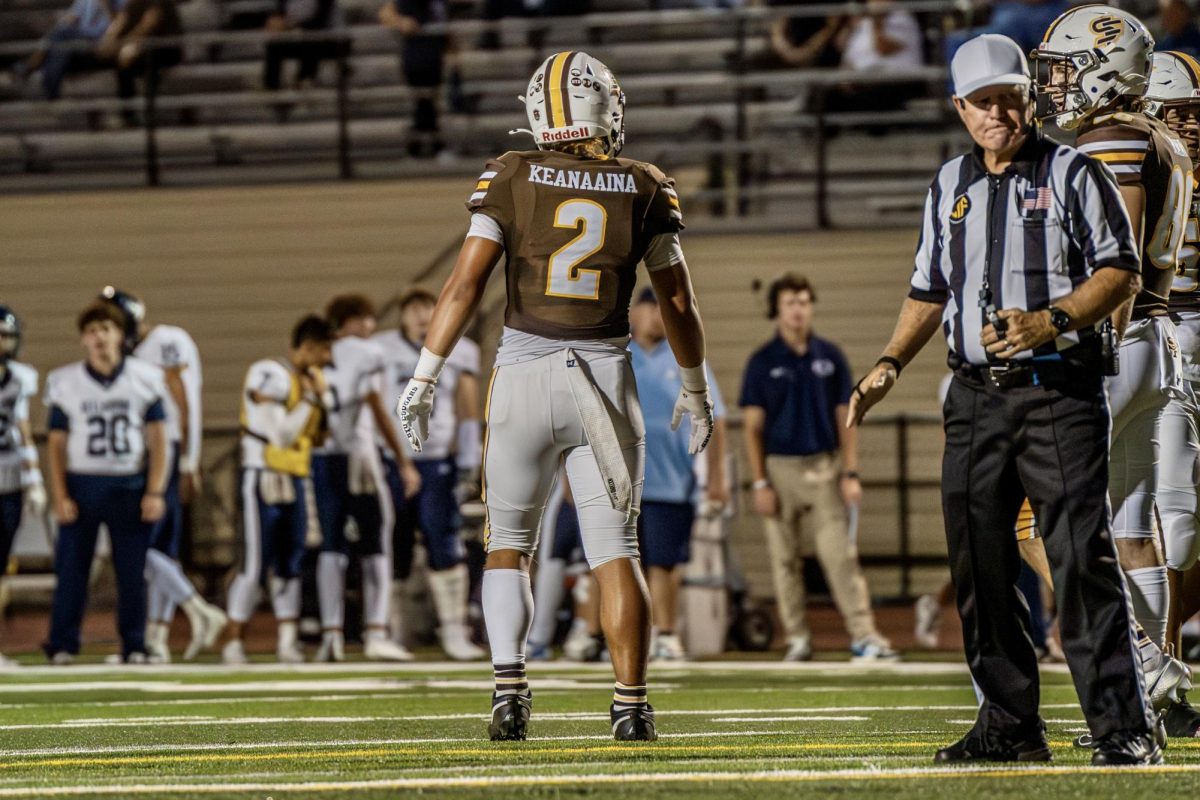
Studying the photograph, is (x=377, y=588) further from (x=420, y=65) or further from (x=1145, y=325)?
(x=420, y=65)

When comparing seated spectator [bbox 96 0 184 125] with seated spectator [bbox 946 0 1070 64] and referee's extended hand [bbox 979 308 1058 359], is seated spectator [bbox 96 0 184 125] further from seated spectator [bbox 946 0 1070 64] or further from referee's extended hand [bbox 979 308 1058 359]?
referee's extended hand [bbox 979 308 1058 359]

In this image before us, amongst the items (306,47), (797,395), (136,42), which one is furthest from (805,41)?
(797,395)

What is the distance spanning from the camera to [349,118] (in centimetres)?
1850

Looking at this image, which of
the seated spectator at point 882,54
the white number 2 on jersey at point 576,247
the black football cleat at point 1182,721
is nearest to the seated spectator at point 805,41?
the seated spectator at point 882,54

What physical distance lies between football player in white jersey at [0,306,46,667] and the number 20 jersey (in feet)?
1.27

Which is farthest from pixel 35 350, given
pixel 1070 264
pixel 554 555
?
pixel 1070 264

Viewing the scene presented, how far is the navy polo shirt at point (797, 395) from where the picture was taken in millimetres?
11211

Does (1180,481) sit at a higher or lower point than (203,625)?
higher

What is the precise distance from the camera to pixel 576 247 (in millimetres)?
5984

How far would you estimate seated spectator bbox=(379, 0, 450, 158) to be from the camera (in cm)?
1742

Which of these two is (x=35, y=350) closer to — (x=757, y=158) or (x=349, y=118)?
(x=349, y=118)

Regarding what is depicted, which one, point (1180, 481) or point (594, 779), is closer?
point (594, 779)

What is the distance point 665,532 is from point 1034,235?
614cm

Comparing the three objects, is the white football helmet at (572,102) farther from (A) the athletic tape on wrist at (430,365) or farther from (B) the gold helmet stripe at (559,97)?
(A) the athletic tape on wrist at (430,365)
